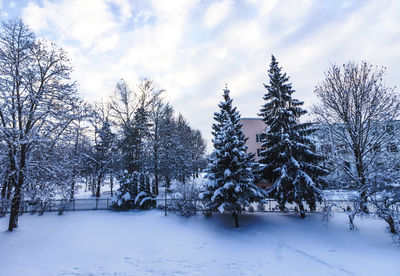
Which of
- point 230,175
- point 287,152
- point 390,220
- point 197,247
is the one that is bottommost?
point 197,247

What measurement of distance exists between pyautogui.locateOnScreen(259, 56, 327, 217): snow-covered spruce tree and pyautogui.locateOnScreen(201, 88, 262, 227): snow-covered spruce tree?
1.95m

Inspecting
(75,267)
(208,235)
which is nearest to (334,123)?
(208,235)

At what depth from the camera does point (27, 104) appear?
11.7m

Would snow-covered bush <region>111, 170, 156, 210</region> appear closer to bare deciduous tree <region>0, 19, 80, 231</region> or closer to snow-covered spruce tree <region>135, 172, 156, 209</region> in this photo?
snow-covered spruce tree <region>135, 172, 156, 209</region>

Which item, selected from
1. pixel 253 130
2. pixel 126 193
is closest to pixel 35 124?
pixel 126 193

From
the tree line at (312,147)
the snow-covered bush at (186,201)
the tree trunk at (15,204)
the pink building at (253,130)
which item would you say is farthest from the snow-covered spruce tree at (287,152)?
the pink building at (253,130)

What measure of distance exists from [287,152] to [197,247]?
8.41 meters

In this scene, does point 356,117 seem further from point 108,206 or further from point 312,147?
point 108,206

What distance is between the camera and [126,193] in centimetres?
1698

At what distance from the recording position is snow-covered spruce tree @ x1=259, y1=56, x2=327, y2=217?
13008 millimetres

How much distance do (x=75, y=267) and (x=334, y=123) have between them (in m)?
15.6

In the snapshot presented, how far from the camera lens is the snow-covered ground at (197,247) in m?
7.65

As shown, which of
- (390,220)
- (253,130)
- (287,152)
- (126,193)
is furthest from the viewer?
(253,130)

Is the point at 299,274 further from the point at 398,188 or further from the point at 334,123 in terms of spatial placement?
the point at 334,123
